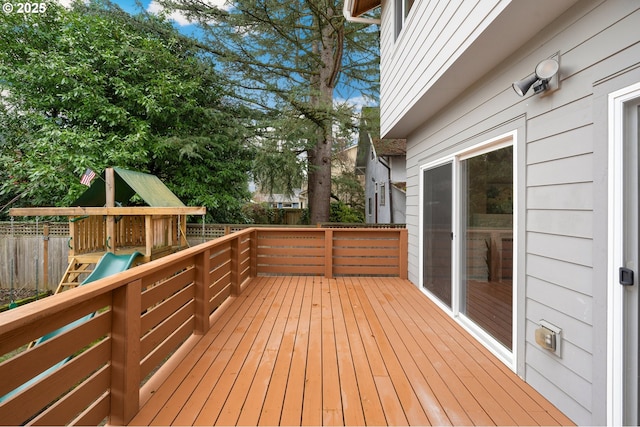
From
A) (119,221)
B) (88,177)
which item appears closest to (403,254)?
(119,221)

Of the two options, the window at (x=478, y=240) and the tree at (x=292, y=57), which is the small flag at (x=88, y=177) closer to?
the tree at (x=292, y=57)

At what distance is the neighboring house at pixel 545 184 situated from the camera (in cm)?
146

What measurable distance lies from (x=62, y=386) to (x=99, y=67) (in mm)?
8671

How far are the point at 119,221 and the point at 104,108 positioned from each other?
3.35 m

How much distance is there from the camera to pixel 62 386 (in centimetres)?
134

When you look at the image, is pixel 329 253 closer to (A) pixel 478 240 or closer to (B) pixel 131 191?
(A) pixel 478 240

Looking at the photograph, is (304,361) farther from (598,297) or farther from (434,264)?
(434,264)

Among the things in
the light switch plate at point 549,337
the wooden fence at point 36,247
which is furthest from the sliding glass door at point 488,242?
the wooden fence at point 36,247

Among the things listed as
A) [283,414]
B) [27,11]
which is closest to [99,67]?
[27,11]

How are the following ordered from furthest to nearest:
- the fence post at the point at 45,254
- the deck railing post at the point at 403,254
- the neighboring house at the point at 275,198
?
the neighboring house at the point at 275,198, the fence post at the point at 45,254, the deck railing post at the point at 403,254

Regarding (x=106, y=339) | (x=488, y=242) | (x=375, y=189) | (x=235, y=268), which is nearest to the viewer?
(x=106, y=339)

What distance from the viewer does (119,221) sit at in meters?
5.64

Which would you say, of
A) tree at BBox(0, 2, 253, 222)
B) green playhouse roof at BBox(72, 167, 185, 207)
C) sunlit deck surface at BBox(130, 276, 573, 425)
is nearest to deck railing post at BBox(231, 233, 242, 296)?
sunlit deck surface at BBox(130, 276, 573, 425)

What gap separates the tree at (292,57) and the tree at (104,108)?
80cm
